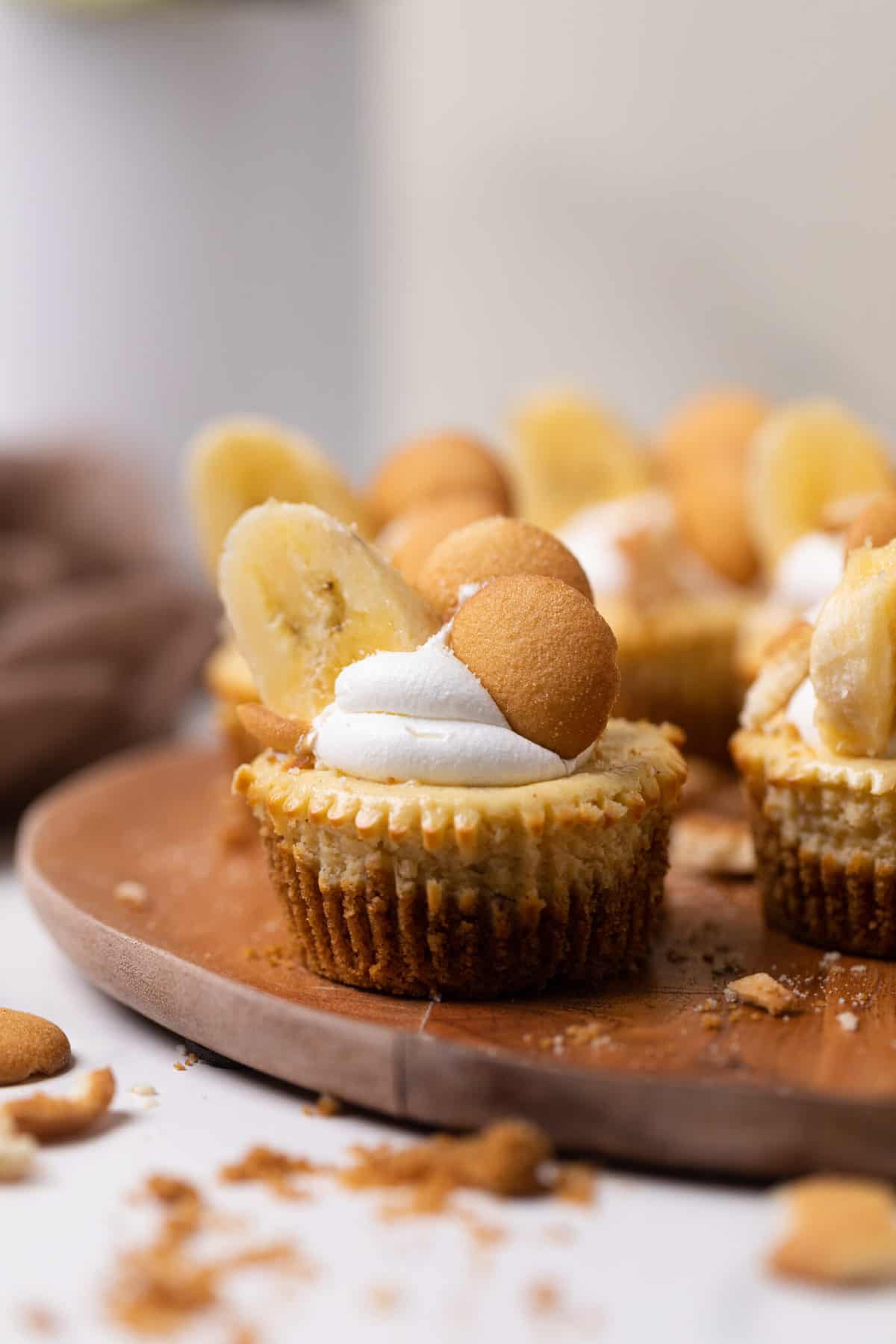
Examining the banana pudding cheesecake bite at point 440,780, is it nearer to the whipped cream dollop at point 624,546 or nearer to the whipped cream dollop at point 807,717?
the whipped cream dollop at point 807,717

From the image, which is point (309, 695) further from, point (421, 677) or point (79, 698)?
point (79, 698)

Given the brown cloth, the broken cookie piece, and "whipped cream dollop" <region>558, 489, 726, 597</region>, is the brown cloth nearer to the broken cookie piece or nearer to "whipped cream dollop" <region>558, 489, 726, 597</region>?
"whipped cream dollop" <region>558, 489, 726, 597</region>

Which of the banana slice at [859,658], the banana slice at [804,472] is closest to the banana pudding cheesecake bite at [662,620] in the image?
the banana slice at [804,472]

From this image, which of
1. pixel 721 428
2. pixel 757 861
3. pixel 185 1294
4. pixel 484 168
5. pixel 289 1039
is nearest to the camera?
pixel 185 1294

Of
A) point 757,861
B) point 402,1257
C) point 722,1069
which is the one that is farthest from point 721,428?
point 402,1257

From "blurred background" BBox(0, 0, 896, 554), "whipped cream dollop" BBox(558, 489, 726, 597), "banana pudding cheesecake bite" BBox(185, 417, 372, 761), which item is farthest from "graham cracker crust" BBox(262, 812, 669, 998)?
"blurred background" BBox(0, 0, 896, 554)
